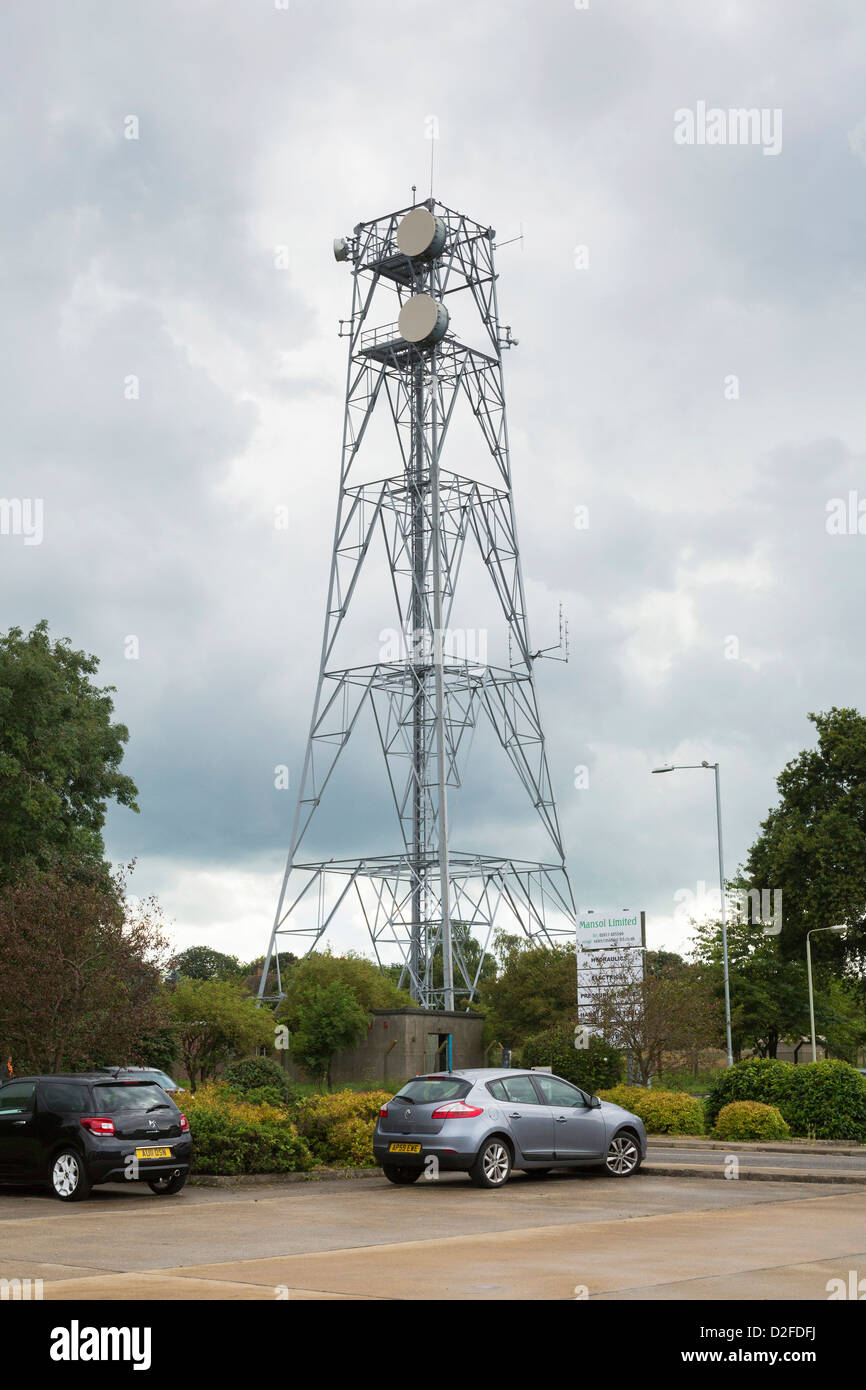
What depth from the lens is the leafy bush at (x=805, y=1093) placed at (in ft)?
89.2

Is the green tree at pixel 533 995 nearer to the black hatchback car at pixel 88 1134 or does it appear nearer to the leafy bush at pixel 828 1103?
the leafy bush at pixel 828 1103

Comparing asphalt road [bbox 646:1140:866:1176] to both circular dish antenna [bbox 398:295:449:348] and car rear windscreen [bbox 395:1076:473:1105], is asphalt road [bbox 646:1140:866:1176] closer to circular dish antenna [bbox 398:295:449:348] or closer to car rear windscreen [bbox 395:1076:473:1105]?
car rear windscreen [bbox 395:1076:473:1105]

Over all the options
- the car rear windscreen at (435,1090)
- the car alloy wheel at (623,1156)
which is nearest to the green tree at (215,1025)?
the car alloy wheel at (623,1156)

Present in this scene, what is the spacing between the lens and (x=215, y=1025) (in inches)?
1971

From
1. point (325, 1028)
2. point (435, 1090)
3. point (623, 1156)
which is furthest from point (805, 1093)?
point (325, 1028)

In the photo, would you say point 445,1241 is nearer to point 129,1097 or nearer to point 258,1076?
point 129,1097

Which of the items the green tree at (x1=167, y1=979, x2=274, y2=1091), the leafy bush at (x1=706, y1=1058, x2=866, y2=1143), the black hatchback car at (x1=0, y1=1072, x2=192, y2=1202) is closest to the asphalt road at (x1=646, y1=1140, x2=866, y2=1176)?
the leafy bush at (x1=706, y1=1058, x2=866, y2=1143)

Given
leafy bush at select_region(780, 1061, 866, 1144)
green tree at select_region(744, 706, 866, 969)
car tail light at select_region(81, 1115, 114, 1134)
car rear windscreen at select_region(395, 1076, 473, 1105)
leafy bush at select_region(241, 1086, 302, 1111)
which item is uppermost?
green tree at select_region(744, 706, 866, 969)

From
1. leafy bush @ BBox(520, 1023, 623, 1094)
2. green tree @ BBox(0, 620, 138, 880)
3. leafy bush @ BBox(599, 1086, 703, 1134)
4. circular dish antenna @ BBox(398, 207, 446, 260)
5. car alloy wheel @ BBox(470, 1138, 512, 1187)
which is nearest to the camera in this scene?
car alloy wheel @ BBox(470, 1138, 512, 1187)

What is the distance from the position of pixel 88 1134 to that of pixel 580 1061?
51.4 feet

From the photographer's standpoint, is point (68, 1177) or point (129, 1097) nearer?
point (68, 1177)

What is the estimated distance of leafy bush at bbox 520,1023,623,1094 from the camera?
101ft

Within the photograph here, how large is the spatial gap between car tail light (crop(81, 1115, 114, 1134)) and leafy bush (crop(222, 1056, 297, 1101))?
6.01 metres
